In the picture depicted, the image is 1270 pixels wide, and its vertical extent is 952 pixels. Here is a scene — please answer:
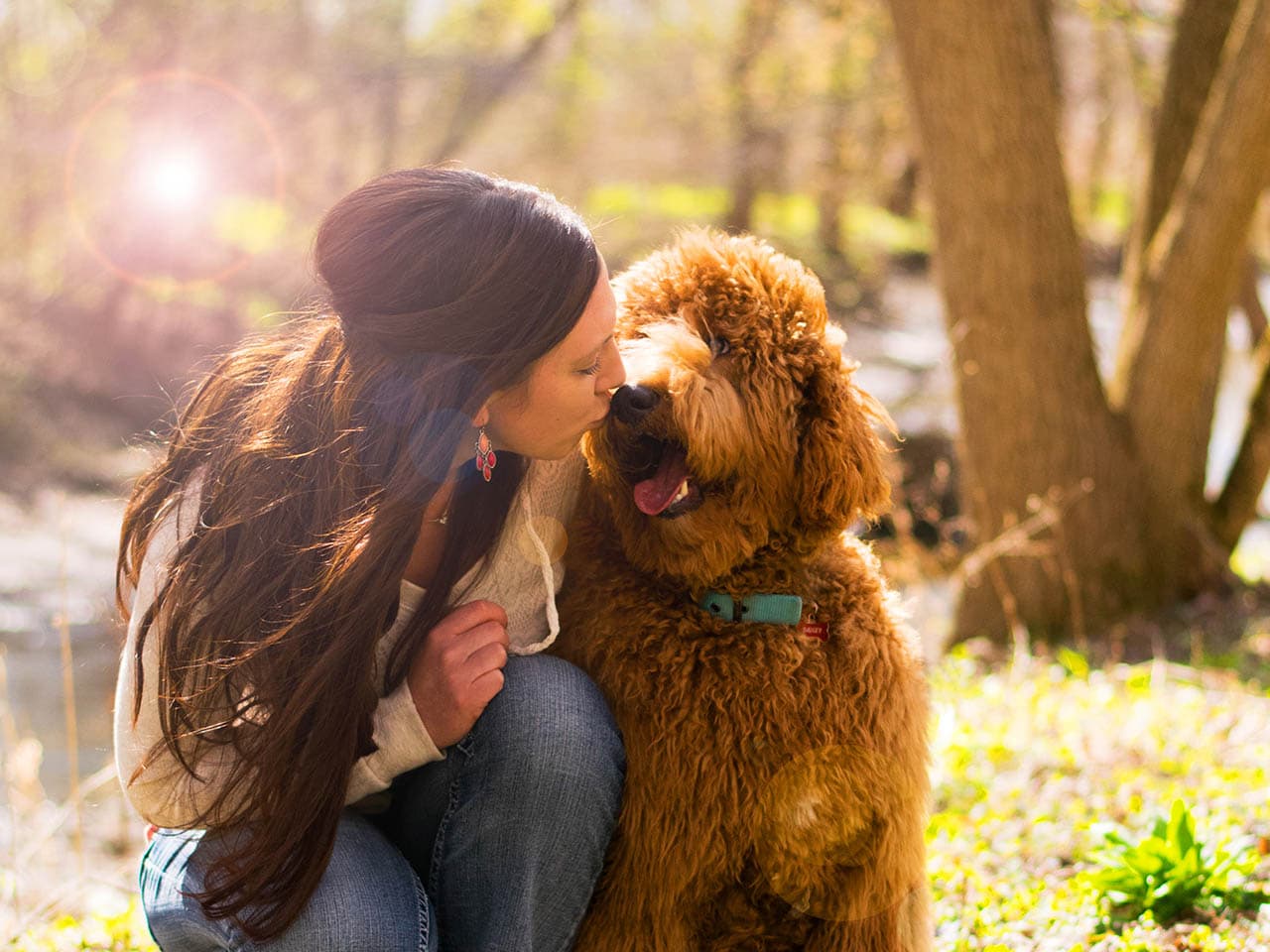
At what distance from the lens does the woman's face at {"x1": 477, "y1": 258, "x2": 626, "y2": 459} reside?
2039 millimetres

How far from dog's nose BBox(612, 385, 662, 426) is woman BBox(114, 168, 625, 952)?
0.05 m

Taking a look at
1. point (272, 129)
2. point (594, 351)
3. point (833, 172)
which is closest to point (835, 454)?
point (594, 351)

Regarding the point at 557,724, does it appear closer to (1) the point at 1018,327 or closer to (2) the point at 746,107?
(1) the point at 1018,327

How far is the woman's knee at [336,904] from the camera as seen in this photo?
79.4 inches

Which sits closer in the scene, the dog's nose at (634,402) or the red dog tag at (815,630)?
the dog's nose at (634,402)

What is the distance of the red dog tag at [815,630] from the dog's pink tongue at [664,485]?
34cm

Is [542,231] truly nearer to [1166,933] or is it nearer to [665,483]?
[665,483]

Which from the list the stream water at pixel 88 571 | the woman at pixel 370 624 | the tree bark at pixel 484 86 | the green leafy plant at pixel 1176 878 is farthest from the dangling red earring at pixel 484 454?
the tree bark at pixel 484 86

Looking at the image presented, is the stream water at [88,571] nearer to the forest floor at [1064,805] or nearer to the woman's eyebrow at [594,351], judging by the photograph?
the forest floor at [1064,805]

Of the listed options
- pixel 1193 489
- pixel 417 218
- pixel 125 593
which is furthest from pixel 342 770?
pixel 1193 489

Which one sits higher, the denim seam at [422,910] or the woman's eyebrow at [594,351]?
the woman's eyebrow at [594,351]

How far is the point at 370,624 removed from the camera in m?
2.03

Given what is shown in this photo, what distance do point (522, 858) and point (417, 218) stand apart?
1.07 meters

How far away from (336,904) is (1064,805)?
2179 mm
